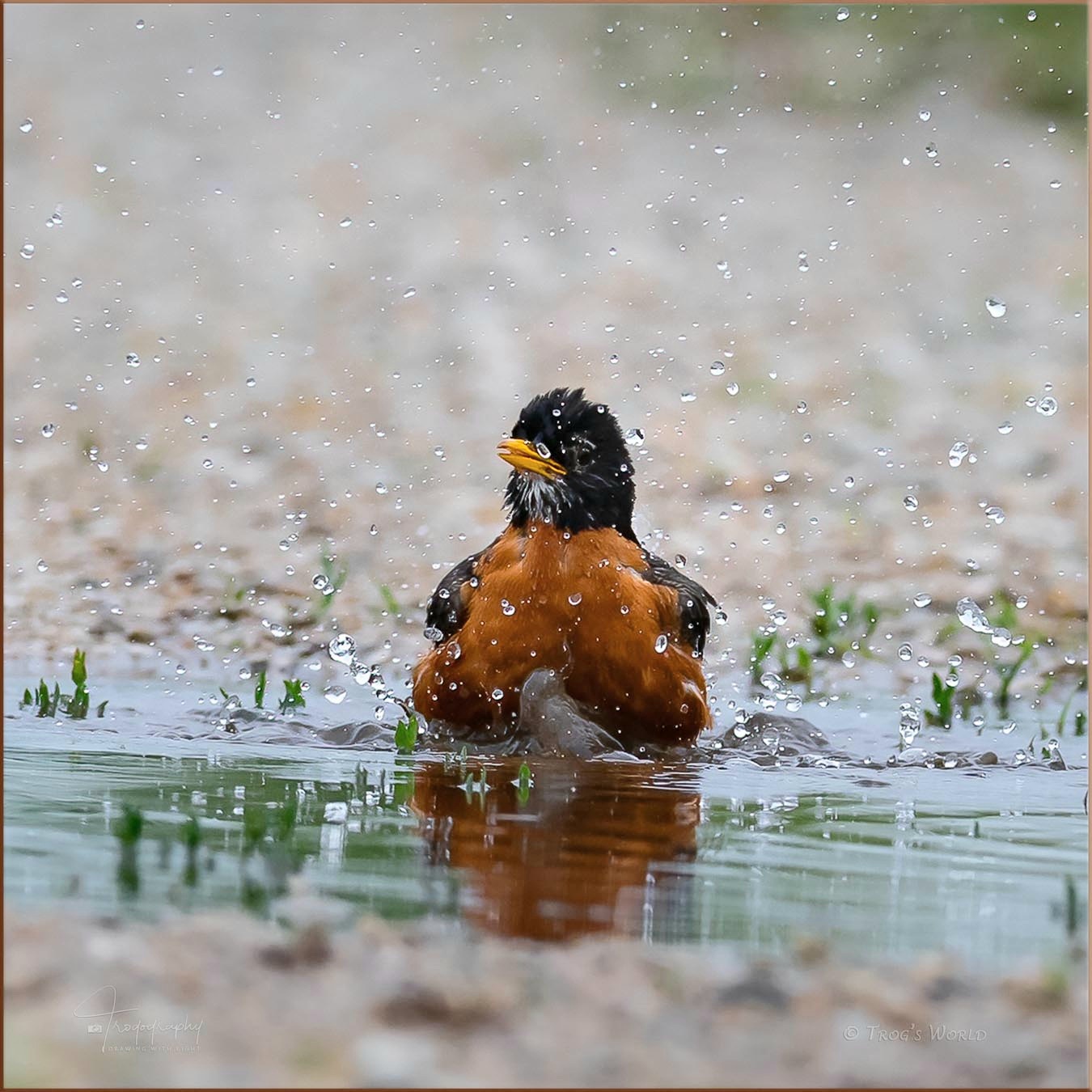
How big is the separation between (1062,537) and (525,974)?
820 centimetres

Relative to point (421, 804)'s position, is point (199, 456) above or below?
above

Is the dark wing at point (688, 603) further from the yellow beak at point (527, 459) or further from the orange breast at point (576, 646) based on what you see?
the yellow beak at point (527, 459)

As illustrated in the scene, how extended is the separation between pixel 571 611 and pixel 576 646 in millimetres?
142

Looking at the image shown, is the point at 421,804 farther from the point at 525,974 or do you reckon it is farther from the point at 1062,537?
the point at 1062,537

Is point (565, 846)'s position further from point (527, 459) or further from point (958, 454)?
point (958, 454)

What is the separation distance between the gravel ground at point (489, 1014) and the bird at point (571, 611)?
2.99 meters

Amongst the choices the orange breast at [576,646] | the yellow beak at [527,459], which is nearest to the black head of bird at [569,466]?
the yellow beak at [527,459]

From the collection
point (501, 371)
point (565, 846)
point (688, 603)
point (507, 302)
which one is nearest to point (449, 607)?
point (688, 603)

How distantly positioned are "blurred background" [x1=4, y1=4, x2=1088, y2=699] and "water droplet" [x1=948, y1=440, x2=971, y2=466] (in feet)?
0.12

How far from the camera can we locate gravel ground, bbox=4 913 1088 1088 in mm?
2818

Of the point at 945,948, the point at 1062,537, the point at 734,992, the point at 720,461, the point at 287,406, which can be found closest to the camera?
the point at 734,992

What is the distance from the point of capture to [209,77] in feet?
65.9

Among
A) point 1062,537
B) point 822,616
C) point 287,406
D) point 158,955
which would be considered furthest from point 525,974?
point 287,406

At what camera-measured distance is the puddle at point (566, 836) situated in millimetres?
3701
